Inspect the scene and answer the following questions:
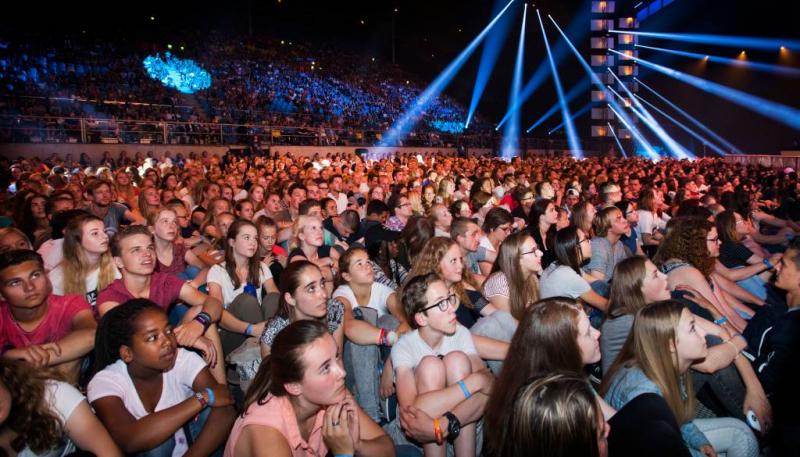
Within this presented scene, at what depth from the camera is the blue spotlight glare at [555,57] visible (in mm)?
38250

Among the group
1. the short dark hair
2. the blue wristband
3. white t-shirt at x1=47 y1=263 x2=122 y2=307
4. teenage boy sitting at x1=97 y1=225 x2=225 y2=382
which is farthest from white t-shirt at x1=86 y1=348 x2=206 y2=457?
white t-shirt at x1=47 y1=263 x2=122 y2=307

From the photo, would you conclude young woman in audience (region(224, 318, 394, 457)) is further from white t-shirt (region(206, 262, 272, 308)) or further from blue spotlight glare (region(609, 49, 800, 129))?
blue spotlight glare (region(609, 49, 800, 129))

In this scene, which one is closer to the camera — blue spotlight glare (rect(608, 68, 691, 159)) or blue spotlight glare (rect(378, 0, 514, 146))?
blue spotlight glare (rect(378, 0, 514, 146))

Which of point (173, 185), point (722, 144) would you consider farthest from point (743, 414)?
point (722, 144)

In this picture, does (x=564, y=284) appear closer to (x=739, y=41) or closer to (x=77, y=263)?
(x=77, y=263)

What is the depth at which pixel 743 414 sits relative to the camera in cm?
319

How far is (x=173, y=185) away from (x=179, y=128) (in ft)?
33.5

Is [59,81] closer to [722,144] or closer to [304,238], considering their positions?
[304,238]

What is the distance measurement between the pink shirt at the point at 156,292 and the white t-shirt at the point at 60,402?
1460mm

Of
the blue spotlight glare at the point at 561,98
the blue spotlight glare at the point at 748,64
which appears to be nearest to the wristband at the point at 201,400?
the blue spotlight glare at the point at 748,64

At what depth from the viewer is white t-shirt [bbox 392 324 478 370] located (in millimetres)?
3109

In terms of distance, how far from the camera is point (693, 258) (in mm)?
4480

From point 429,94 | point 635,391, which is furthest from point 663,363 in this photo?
point 429,94

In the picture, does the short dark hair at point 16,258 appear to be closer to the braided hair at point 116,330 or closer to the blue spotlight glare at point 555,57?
the braided hair at point 116,330
